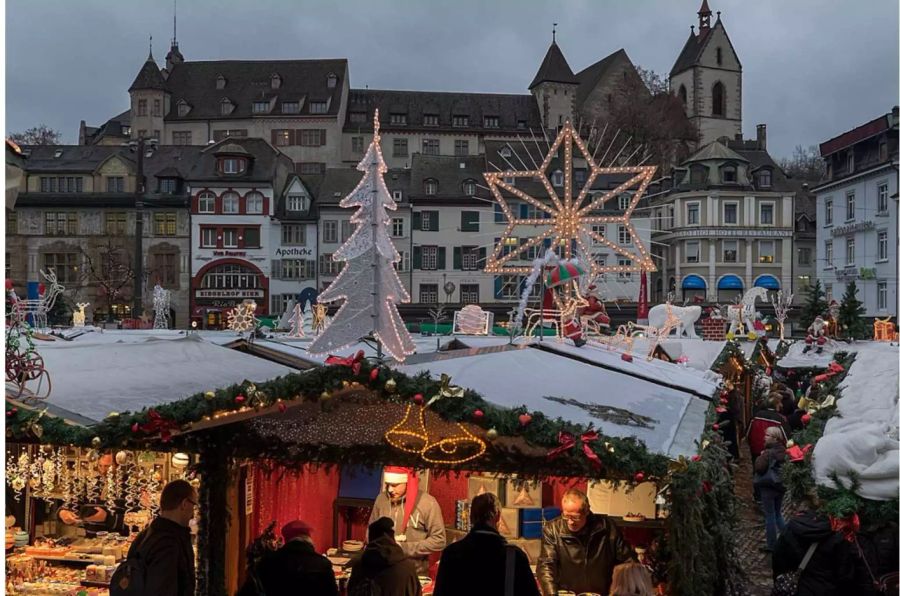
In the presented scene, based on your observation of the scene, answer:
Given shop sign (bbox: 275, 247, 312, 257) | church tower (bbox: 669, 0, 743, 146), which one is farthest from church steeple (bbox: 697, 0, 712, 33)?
shop sign (bbox: 275, 247, 312, 257)

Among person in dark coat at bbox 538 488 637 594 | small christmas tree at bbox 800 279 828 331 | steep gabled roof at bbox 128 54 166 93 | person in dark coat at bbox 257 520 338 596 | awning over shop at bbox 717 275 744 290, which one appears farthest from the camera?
steep gabled roof at bbox 128 54 166 93

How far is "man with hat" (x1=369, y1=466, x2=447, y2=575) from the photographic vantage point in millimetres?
8125

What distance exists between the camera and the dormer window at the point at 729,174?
196 ft

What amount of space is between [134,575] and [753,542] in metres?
7.48

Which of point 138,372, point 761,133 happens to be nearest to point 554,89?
point 761,133

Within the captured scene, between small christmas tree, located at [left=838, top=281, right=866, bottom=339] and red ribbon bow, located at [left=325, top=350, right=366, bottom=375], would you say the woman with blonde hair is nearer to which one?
red ribbon bow, located at [left=325, top=350, right=366, bottom=375]

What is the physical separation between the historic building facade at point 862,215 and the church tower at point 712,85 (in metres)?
34.4

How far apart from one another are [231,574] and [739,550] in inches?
219

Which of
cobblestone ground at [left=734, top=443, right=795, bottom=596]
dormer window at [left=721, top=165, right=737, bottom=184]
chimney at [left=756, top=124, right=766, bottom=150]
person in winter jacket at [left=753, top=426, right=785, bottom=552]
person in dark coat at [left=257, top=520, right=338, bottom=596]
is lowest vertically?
cobblestone ground at [left=734, top=443, right=795, bottom=596]

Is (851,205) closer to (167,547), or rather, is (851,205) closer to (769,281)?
(769,281)

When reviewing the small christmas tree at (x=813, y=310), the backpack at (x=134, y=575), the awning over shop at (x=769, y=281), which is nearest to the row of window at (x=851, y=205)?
the awning over shop at (x=769, y=281)

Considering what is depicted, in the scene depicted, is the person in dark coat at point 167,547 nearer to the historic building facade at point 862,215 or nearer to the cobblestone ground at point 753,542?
the cobblestone ground at point 753,542

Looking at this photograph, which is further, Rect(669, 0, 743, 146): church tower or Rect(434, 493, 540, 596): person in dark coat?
Rect(669, 0, 743, 146): church tower

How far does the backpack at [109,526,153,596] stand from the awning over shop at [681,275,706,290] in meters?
55.1
